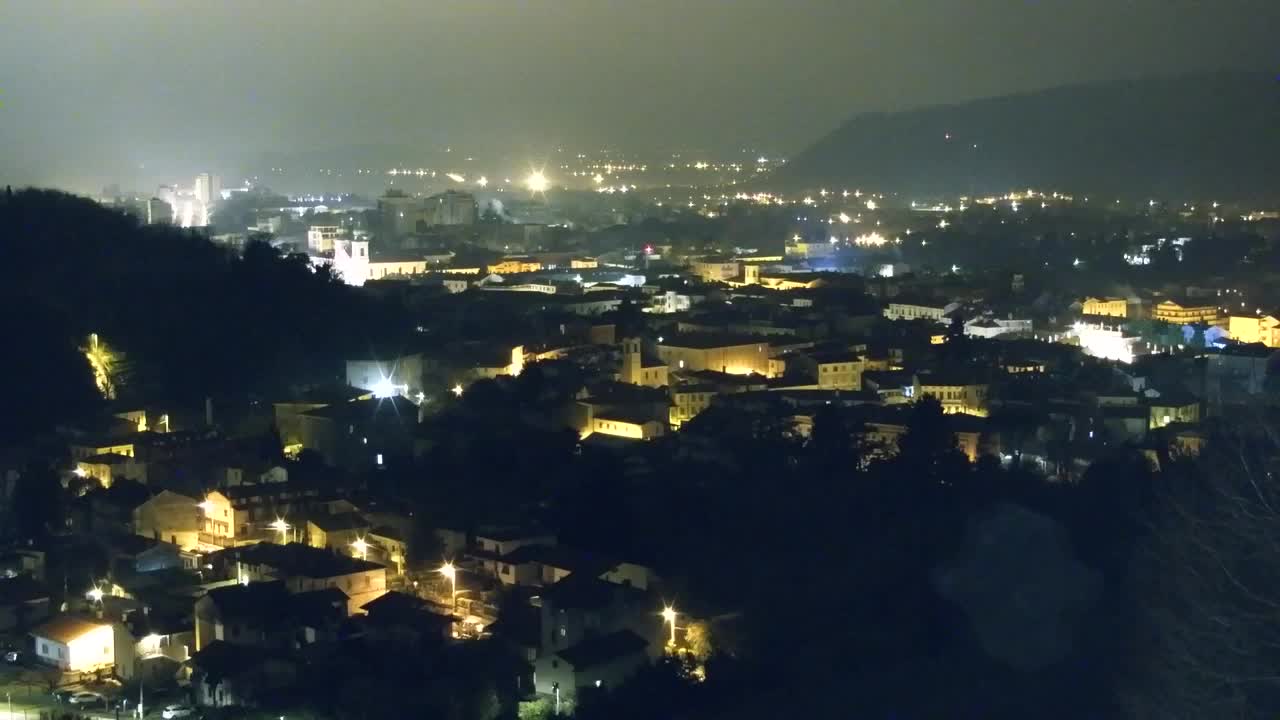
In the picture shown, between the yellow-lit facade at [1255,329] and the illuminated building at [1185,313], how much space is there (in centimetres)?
69

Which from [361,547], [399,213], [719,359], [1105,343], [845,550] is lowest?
[845,550]

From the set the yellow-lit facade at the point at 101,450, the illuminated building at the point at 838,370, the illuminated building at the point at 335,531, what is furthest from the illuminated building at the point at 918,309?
the illuminated building at the point at 335,531

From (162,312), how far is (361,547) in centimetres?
523

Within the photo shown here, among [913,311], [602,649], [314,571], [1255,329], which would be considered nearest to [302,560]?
[314,571]

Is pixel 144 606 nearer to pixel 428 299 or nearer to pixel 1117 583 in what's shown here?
pixel 1117 583

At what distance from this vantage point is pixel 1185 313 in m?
15.8

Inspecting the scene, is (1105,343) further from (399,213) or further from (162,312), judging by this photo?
(399,213)

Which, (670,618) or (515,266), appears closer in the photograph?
(670,618)

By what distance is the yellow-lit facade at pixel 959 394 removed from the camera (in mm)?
10680

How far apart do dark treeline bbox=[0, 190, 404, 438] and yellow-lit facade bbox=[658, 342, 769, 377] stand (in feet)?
7.13

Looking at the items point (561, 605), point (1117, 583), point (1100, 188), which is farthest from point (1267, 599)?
point (1100, 188)

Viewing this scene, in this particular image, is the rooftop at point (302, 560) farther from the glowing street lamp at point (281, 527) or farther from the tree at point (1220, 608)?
the tree at point (1220, 608)

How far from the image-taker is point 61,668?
6348mm

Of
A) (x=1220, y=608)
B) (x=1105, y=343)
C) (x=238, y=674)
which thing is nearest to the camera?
(x=1220, y=608)
